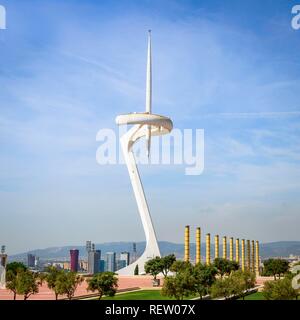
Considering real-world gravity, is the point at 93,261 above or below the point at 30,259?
above

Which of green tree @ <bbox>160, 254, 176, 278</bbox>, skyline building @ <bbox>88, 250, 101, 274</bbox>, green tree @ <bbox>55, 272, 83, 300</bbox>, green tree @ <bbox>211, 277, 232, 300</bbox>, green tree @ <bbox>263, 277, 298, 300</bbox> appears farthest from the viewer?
skyline building @ <bbox>88, 250, 101, 274</bbox>

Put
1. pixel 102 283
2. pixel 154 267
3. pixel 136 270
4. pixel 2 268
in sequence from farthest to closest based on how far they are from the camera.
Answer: pixel 136 270
pixel 154 267
pixel 2 268
pixel 102 283

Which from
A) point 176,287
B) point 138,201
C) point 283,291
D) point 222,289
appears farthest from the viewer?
point 138,201

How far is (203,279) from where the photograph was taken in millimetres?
19734

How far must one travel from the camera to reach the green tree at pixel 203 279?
18.5m

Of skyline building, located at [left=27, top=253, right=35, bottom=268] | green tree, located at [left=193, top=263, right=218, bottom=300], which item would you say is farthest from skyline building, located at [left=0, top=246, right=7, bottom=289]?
skyline building, located at [left=27, top=253, right=35, bottom=268]

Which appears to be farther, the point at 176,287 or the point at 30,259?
the point at 30,259

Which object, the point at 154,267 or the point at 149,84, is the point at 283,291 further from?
the point at 149,84

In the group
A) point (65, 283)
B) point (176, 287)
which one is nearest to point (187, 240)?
point (176, 287)

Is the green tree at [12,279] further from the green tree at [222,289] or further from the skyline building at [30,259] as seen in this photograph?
the skyline building at [30,259]

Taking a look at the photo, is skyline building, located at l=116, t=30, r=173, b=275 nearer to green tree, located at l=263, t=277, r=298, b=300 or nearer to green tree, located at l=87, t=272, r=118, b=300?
green tree, located at l=87, t=272, r=118, b=300

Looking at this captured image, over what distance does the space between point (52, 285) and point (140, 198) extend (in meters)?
17.9

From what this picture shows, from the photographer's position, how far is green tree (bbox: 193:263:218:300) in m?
18.5
